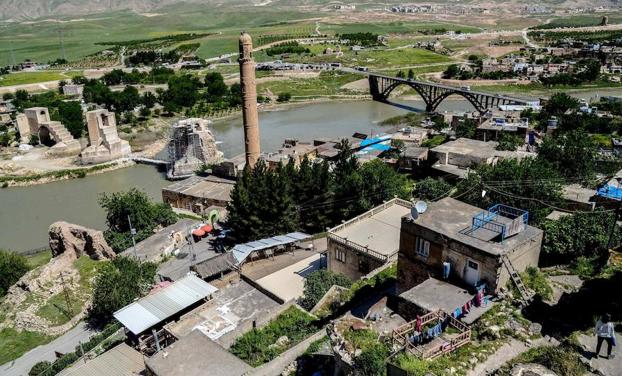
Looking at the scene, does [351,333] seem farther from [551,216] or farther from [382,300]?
[551,216]

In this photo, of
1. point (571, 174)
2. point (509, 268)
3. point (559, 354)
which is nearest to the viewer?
point (559, 354)

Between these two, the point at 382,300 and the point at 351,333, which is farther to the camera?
the point at 382,300

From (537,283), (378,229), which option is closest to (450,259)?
(537,283)

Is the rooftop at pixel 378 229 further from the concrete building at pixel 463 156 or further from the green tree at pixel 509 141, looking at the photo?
the green tree at pixel 509 141

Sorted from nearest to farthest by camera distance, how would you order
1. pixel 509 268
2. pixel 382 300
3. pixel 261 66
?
pixel 509 268
pixel 382 300
pixel 261 66

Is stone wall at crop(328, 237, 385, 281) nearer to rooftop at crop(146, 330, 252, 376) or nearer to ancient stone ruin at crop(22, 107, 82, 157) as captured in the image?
rooftop at crop(146, 330, 252, 376)

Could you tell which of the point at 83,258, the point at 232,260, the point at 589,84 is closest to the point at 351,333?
the point at 232,260

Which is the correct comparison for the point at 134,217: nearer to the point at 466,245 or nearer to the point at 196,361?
the point at 196,361

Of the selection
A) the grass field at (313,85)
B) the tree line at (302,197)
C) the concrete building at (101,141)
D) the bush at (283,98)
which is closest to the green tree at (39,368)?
the tree line at (302,197)
